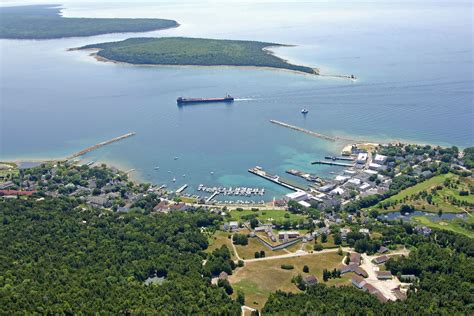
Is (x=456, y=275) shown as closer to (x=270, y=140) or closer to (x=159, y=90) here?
(x=270, y=140)

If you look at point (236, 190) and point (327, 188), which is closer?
point (327, 188)

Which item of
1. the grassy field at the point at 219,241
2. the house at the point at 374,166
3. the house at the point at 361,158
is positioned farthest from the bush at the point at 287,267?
the house at the point at 361,158

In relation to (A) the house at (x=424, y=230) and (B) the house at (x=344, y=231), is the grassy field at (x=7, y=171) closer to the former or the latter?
(B) the house at (x=344, y=231)

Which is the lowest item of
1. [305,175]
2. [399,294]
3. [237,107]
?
[399,294]

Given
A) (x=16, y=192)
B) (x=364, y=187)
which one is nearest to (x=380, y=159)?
(x=364, y=187)

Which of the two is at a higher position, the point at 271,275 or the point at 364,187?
the point at 364,187

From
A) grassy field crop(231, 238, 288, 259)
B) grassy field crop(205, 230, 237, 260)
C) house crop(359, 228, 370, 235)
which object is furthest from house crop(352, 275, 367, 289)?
grassy field crop(205, 230, 237, 260)

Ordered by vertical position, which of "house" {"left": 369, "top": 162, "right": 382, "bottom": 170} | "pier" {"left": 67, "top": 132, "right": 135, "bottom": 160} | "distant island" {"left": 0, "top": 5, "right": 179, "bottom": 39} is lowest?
"house" {"left": 369, "top": 162, "right": 382, "bottom": 170}

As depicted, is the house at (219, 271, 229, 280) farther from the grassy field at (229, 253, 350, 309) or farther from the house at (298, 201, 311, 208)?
the house at (298, 201, 311, 208)

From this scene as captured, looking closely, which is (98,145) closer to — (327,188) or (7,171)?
(7,171)
